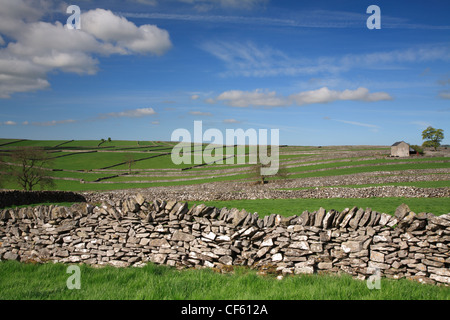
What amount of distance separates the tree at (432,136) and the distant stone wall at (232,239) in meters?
105

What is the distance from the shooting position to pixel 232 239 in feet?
25.0

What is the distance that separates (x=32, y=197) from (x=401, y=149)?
6767 cm

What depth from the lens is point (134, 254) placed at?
8.05 m

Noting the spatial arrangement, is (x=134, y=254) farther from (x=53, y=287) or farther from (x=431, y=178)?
(x=431, y=178)

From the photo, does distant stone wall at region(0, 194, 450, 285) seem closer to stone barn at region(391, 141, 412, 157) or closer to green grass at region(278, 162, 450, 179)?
green grass at region(278, 162, 450, 179)

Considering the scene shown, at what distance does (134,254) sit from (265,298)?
4.43m

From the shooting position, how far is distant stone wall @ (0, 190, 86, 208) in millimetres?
23247

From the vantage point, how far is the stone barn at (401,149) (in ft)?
204

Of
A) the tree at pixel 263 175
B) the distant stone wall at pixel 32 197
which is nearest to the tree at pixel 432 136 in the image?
the tree at pixel 263 175

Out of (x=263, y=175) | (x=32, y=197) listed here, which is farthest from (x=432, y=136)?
(x=32, y=197)

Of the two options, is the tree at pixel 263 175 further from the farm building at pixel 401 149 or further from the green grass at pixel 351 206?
the farm building at pixel 401 149

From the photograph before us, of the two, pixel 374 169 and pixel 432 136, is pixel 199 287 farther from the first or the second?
pixel 432 136

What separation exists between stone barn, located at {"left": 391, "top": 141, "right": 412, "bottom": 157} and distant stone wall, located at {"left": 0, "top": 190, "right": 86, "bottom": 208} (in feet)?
204
